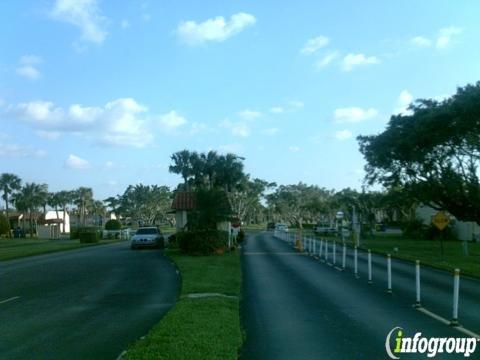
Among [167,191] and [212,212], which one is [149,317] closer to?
[212,212]

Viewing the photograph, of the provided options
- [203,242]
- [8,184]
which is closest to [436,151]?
[203,242]

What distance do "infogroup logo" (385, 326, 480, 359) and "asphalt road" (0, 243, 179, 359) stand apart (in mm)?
4009

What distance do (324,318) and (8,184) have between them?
96.2 meters

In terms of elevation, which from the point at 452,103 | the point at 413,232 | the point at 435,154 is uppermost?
the point at 452,103

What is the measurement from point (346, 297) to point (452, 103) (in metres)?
22.5

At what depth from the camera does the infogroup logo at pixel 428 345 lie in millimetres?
8641

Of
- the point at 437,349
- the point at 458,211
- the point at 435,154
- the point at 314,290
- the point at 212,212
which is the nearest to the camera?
the point at 437,349

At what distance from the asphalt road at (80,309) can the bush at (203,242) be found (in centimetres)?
573

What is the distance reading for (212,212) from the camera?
3128 centimetres

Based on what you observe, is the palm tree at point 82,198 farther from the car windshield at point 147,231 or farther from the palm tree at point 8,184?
the car windshield at point 147,231

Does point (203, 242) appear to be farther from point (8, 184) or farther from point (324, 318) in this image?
point (8, 184)

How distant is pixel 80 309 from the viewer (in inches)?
539

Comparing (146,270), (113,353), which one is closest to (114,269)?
(146,270)

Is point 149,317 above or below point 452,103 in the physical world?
below
